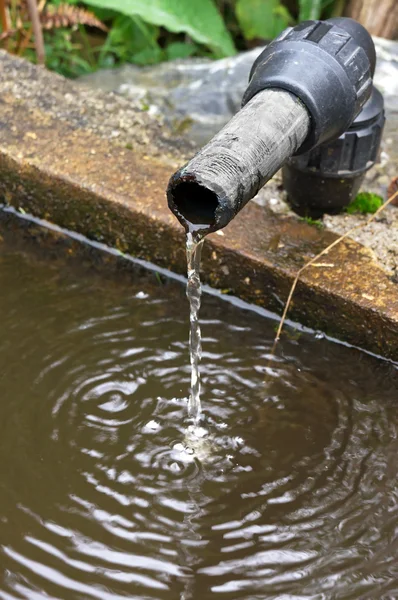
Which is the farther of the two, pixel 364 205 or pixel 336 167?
pixel 364 205

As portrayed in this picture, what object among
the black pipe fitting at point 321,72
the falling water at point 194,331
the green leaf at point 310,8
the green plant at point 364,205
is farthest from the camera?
the green leaf at point 310,8

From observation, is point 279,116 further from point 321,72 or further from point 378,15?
point 378,15

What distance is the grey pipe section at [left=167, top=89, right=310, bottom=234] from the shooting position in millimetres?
1730

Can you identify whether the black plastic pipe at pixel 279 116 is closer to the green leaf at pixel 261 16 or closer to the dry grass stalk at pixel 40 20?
the dry grass stalk at pixel 40 20

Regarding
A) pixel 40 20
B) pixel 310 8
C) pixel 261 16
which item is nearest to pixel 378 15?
pixel 310 8

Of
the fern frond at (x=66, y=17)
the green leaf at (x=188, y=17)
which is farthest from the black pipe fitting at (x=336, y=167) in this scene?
the fern frond at (x=66, y=17)

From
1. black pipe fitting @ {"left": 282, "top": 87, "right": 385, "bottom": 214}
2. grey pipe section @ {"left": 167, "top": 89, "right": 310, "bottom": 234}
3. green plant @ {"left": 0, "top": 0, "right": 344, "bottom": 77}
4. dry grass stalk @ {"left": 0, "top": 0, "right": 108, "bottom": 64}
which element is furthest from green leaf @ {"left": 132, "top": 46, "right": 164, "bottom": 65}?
grey pipe section @ {"left": 167, "top": 89, "right": 310, "bottom": 234}

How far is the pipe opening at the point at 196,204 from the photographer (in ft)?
6.31

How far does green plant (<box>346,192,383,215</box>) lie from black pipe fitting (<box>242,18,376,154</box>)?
2.24 ft

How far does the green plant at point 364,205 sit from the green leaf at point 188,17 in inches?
66.6

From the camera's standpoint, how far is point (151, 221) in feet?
8.99

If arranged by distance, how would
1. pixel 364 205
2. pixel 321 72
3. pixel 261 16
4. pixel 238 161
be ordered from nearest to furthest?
1. pixel 238 161
2. pixel 321 72
3. pixel 364 205
4. pixel 261 16

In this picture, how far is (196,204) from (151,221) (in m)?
0.80

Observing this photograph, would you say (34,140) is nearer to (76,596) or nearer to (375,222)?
(375,222)
